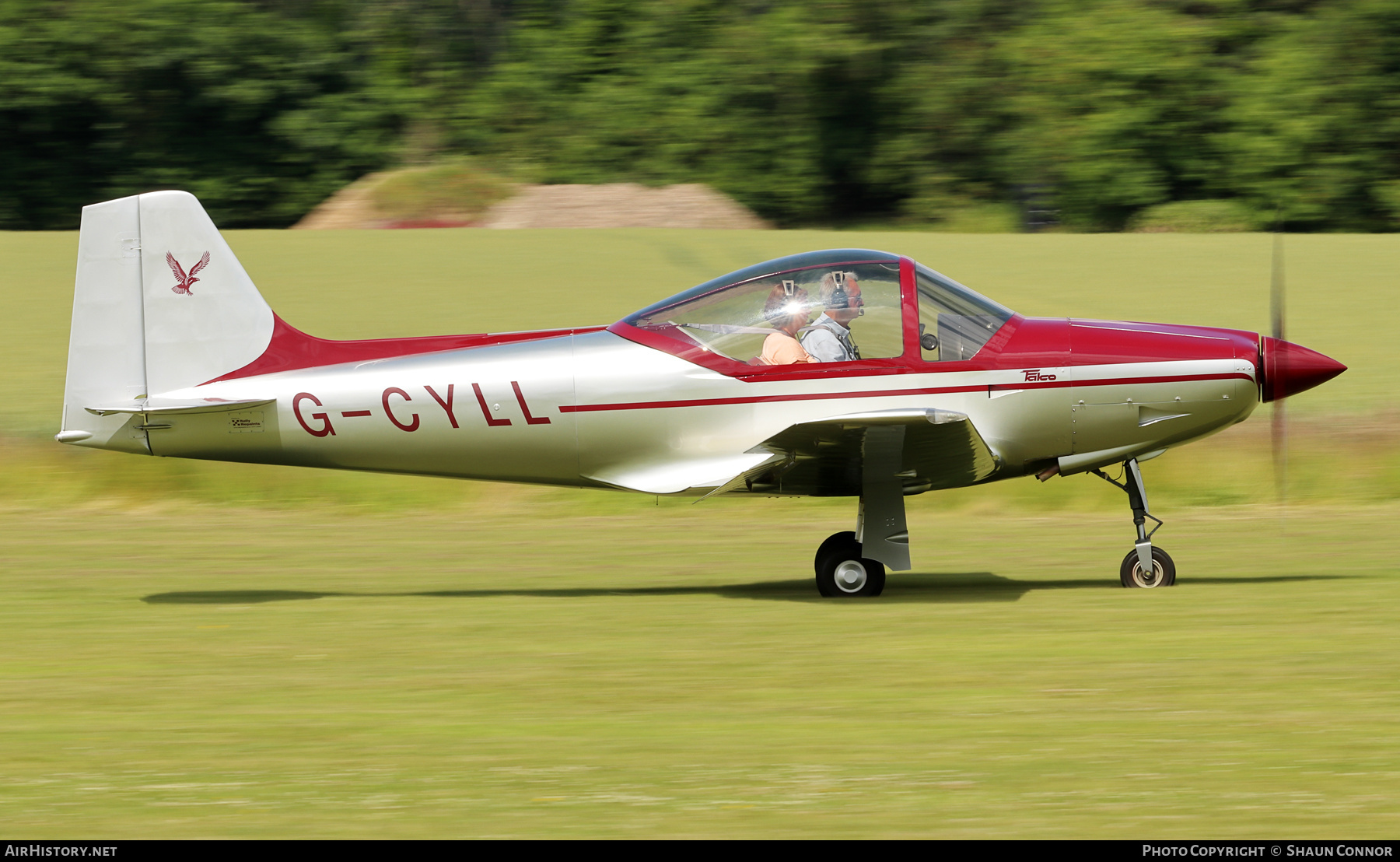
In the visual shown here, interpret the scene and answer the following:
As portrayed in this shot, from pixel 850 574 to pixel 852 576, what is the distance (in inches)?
0.5

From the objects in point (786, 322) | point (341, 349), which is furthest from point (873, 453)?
point (341, 349)

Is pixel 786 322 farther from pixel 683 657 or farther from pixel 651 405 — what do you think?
pixel 683 657

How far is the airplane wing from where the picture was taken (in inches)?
313

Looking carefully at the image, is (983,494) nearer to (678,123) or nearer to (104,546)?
(104,546)

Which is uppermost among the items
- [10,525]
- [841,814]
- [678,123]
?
[678,123]

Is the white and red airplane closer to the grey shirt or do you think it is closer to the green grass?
the grey shirt

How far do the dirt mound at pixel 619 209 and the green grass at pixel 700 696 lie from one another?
1846cm

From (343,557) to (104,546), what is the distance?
2072 mm

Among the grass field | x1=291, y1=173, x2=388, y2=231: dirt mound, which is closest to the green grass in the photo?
the grass field

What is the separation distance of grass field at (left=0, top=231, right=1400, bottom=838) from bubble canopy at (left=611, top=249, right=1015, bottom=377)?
57.7 inches

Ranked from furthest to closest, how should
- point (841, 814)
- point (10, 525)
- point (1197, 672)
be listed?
point (10, 525) < point (1197, 672) < point (841, 814)

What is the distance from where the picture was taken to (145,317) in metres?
8.89

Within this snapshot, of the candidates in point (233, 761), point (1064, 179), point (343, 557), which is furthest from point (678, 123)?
point (233, 761)

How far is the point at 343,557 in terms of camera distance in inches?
445
